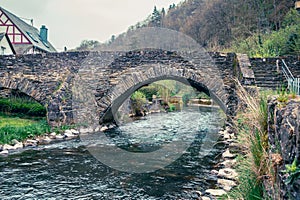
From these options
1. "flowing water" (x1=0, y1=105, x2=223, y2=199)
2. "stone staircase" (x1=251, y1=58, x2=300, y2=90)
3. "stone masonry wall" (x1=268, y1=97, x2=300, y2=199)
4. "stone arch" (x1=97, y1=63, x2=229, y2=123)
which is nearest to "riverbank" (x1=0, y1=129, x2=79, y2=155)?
"flowing water" (x1=0, y1=105, x2=223, y2=199)

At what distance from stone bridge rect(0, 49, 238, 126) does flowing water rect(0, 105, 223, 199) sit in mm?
2263

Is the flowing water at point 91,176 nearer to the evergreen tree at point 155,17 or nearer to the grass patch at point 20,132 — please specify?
the grass patch at point 20,132

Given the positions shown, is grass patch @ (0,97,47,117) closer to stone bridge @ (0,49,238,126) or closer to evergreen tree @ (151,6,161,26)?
stone bridge @ (0,49,238,126)

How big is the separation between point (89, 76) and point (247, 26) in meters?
16.8

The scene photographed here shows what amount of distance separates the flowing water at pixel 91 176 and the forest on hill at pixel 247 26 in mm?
6463

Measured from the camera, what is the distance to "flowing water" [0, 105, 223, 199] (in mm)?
4973

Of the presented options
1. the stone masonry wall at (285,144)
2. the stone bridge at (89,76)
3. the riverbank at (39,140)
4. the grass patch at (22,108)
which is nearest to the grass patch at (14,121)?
the grass patch at (22,108)

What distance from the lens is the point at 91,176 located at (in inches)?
234

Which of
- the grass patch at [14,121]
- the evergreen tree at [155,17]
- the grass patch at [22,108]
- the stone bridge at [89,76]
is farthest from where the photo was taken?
the evergreen tree at [155,17]

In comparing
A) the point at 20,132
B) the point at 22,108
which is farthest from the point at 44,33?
the point at 20,132

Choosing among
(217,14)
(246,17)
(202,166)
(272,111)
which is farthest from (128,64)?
(217,14)

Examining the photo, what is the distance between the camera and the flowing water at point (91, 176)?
4973mm

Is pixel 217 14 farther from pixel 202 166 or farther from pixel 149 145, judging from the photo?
pixel 202 166

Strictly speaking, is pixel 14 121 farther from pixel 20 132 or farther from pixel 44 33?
pixel 44 33
